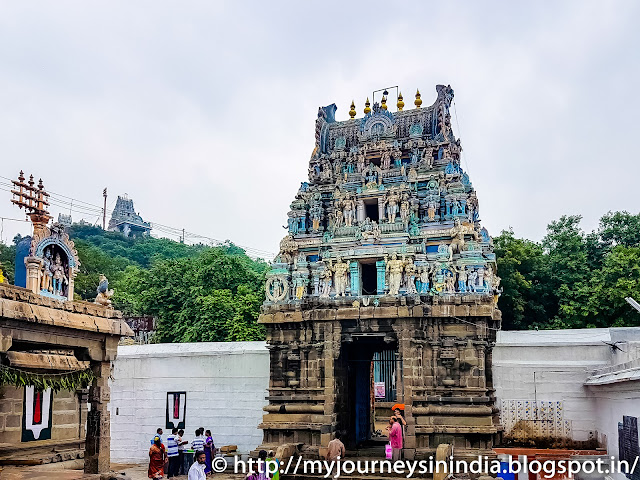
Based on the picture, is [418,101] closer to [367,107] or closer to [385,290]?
[367,107]

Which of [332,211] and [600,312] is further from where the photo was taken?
[600,312]

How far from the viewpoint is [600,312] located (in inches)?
1030

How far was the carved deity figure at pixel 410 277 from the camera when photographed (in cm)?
1848

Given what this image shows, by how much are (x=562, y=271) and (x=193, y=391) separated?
60.3 feet

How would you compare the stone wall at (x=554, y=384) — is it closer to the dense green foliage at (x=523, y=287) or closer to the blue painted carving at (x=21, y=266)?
the dense green foliage at (x=523, y=287)

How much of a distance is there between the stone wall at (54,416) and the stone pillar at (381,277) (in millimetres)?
9356

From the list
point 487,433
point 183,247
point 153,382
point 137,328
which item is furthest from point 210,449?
point 183,247

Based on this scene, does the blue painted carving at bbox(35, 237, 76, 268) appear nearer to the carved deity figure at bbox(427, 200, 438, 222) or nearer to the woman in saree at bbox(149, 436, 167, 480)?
the woman in saree at bbox(149, 436, 167, 480)

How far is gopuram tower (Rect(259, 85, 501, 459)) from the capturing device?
17594 mm

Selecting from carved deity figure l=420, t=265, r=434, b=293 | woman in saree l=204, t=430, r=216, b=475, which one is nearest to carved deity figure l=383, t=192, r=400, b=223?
carved deity figure l=420, t=265, r=434, b=293

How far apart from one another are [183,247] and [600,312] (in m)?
52.2

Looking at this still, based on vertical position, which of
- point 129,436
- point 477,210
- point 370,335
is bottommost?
point 129,436

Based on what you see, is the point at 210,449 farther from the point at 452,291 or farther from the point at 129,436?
the point at 452,291

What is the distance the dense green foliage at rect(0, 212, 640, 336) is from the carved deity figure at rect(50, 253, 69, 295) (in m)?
16.6
